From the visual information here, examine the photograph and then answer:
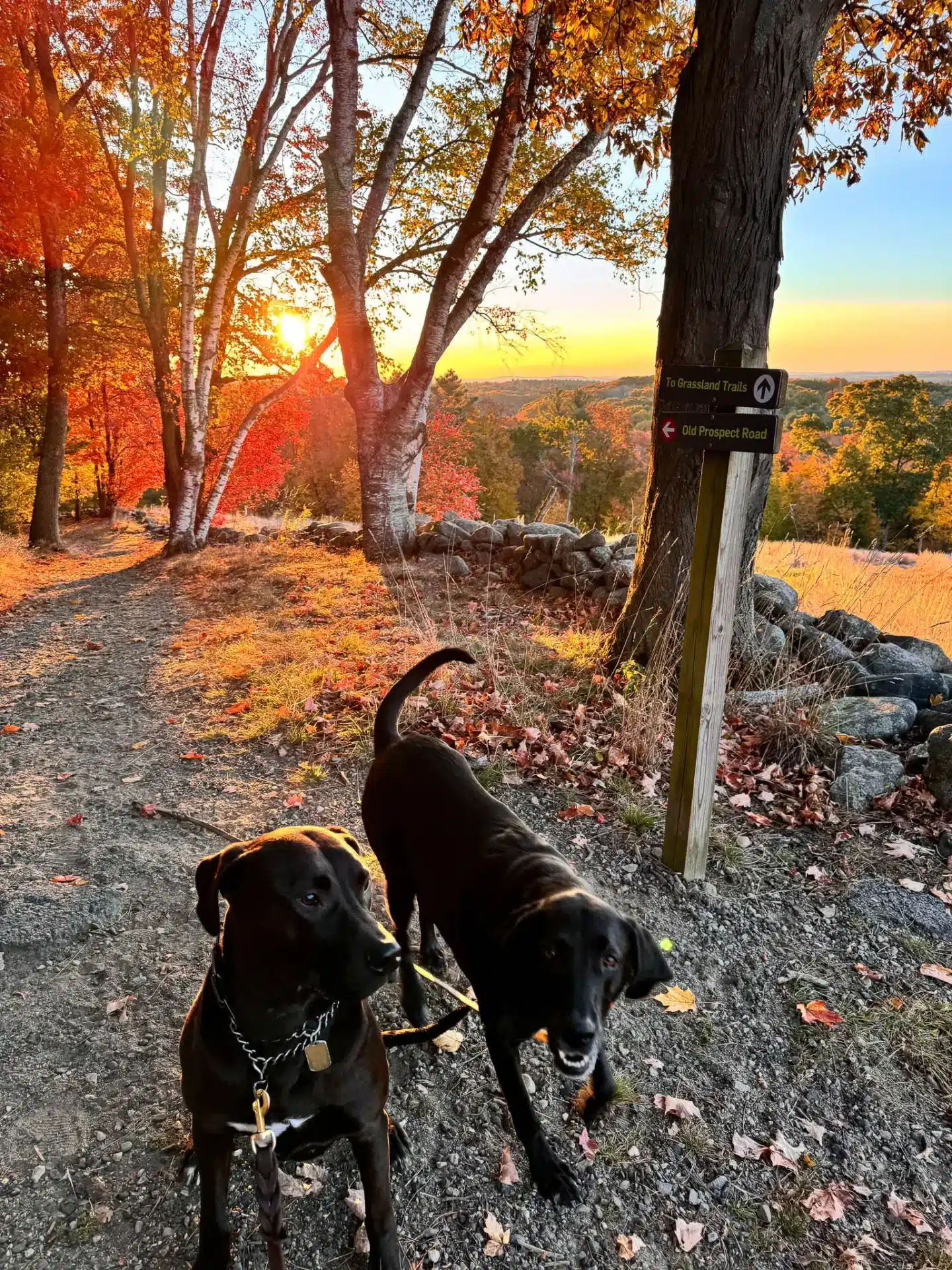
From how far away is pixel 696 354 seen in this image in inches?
198

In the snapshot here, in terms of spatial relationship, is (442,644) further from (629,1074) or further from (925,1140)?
(925,1140)

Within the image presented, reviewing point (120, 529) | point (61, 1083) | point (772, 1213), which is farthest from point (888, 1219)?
point (120, 529)

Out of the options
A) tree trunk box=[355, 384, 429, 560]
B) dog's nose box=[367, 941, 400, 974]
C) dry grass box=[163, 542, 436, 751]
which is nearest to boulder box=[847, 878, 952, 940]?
dog's nose box=[367, 941, 400, 974]

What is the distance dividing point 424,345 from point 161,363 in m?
6.37

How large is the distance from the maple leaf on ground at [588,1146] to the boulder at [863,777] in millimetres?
2782

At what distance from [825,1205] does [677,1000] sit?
868mm

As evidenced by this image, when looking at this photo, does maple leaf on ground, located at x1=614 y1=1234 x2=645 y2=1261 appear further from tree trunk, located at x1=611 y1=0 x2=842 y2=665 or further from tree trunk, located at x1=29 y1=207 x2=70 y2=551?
tree trunk, located at x1=29 y1=207 x2=70 y2=551

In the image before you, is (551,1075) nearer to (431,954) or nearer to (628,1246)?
(628,1246)

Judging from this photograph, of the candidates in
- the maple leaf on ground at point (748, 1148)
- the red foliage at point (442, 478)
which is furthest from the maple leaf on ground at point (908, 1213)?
the red foliage at point (442, 478)

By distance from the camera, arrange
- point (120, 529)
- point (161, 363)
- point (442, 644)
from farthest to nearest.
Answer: point (120, 529) < point (161, 363) < point (442, 644)

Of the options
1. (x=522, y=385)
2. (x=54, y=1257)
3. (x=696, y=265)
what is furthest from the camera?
(x=522, y=385)

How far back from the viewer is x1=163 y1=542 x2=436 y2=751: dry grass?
5.38m

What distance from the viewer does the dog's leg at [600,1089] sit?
2.37m

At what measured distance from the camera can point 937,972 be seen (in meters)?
3.26
